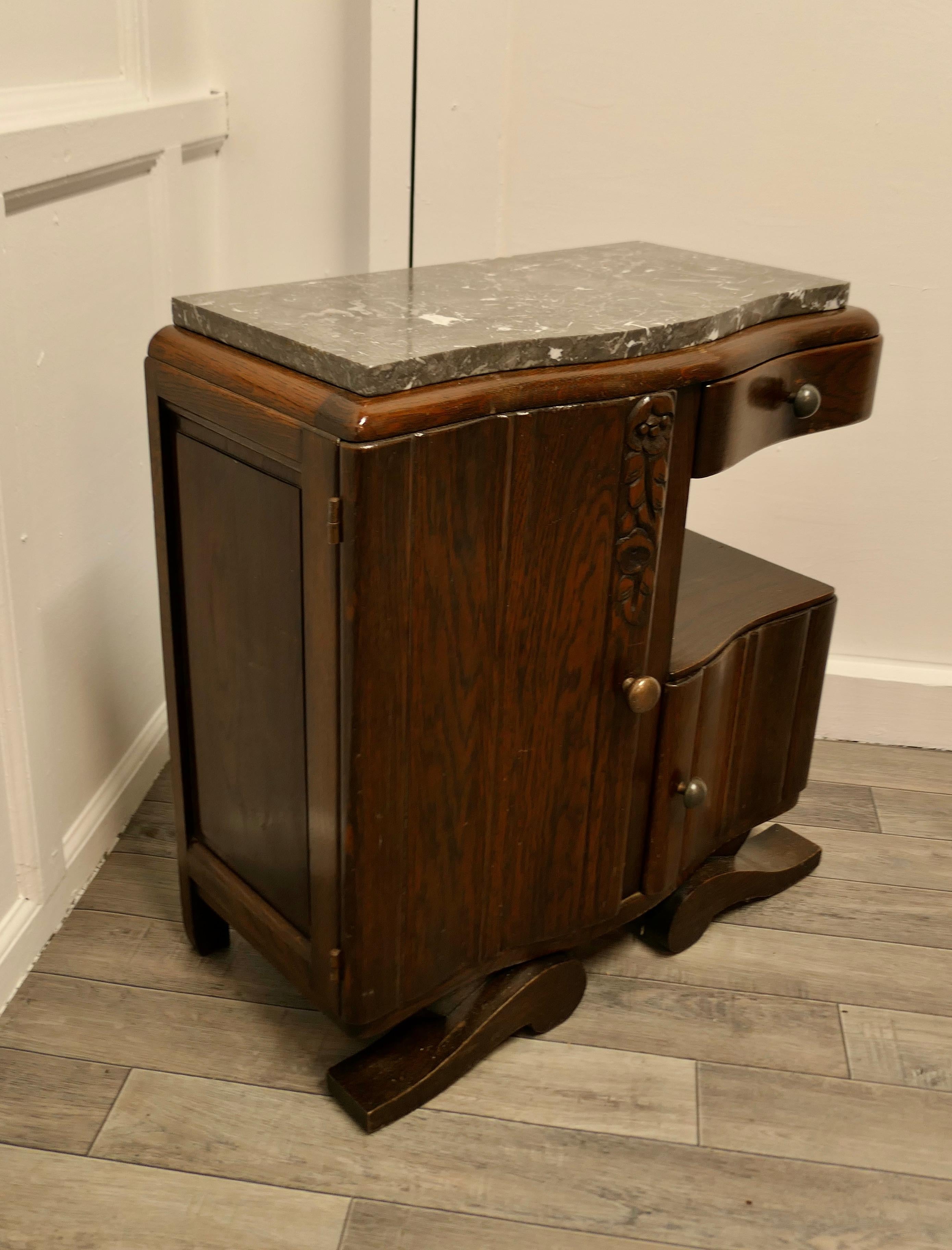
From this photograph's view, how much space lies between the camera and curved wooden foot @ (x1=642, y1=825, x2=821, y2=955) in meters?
1.59

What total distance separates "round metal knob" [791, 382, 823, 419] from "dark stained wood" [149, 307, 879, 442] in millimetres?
44

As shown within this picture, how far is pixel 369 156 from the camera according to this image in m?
1.86

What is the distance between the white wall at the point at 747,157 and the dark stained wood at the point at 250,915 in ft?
3.30

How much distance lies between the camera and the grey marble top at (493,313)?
105 centimetres

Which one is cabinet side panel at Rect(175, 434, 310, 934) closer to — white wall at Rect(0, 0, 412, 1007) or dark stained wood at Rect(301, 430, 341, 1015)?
dark stained wood at Rect(301, 430, 341, 1015)

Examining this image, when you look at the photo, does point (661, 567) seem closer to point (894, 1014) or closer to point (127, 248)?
point (894, 1014)

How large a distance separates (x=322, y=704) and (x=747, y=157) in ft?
3.96

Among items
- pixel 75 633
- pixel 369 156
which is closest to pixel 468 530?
pixel 75 633

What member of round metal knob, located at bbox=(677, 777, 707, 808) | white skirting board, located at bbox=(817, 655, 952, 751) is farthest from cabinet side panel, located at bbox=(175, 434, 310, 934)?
white skirting board, located at bbox=(817, 655, 952, 751)

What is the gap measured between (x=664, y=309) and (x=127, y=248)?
835mm

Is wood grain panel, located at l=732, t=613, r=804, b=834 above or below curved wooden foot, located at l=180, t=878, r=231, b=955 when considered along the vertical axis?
above

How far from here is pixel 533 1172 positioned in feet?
4.16

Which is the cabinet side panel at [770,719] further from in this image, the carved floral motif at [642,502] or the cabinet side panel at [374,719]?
the cabinet side panel at [374,719]

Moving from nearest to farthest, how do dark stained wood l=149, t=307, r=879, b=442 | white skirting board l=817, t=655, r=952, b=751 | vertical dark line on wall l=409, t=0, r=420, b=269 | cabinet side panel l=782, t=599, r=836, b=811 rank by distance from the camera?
dark stained wood l=149, t=307, r=879, b=442 → cabinet side panel l=782, t=599, r=836, b=811 → vertical dark line on wall l=409, t=0, r=420, b=269 → white skirting board l=817, t=655, r=952, b=751
